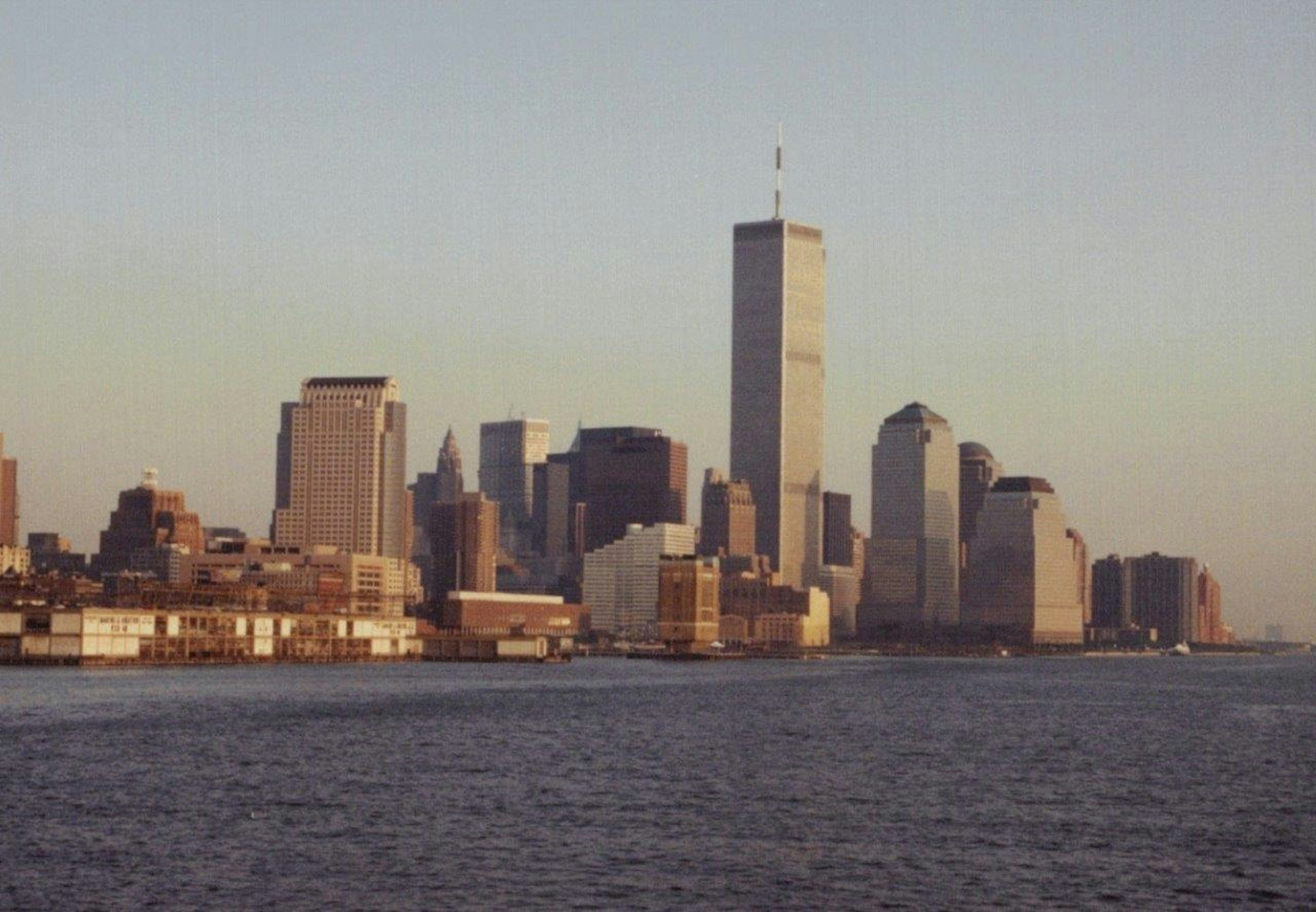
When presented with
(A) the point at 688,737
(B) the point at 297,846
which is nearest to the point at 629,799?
(B) the point at 297,846

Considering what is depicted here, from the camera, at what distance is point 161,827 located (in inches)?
3287

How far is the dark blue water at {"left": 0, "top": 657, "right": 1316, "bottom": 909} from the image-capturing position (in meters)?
70.7

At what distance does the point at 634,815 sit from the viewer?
90.6 metres

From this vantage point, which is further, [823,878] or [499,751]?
[499,751]

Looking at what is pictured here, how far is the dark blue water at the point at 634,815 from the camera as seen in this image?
70688mm

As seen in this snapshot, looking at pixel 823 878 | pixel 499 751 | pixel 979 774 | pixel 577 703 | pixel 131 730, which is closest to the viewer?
pixel 823 878

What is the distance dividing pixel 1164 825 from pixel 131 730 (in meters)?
73.1

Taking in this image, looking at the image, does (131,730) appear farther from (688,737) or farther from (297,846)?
(297,846)

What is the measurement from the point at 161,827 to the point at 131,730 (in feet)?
175

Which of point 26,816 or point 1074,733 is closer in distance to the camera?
point 26,816

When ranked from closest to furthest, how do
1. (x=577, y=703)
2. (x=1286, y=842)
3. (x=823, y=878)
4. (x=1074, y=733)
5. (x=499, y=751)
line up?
(x=823, y=878), (x=1286, y=842), (x=499, y=751), (x=1074, y=733), (x=577, y=703)

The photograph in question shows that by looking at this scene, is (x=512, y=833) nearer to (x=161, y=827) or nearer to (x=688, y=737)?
(x=161, y=827)

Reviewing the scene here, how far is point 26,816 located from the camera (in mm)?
86000

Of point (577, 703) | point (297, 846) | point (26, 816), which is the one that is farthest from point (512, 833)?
point (577, 703)
